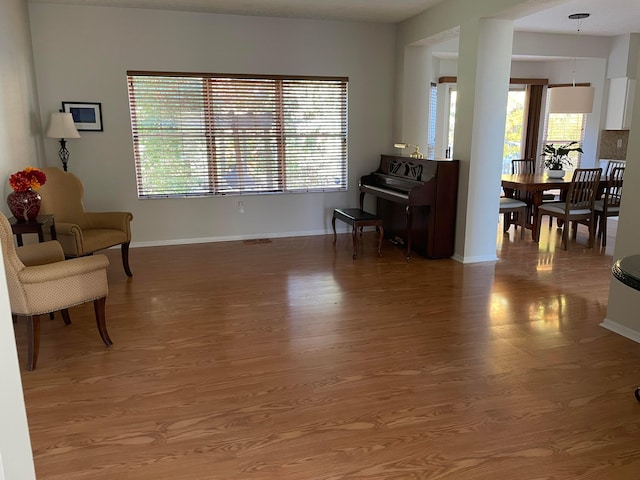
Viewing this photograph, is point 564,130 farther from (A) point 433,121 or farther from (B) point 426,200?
(B) point 426,200

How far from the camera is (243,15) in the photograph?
539cm

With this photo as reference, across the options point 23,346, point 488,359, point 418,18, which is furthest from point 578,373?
point 418,18

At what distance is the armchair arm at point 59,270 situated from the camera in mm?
2602

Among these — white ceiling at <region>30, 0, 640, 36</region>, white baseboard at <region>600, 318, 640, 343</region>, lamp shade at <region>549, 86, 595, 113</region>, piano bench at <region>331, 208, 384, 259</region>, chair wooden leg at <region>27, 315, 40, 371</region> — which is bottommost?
white baseboard at <region>600, 318, 640, 343</region>

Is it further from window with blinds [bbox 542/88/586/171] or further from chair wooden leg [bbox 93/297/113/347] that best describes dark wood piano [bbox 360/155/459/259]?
window with blinds [bbox 542/88/586/171]

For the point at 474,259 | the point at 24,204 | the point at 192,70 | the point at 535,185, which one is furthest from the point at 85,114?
the point at 535,185

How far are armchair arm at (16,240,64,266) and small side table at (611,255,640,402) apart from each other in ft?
10.3

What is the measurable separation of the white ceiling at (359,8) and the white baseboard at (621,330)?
291cm

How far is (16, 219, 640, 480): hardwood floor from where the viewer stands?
200 centimetres

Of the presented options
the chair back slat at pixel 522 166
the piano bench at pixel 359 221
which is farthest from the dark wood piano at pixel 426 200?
the chair back slat at pixel 522 166

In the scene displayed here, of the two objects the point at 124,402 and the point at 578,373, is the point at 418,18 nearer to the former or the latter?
the point at 578,373

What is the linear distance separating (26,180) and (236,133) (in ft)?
8.45

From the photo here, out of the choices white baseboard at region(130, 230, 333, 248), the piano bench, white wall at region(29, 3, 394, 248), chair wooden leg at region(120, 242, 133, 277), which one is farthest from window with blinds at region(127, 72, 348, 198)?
chair wooden leg at region(120, 242, 133, 277)

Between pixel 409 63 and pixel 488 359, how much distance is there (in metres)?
4.08
